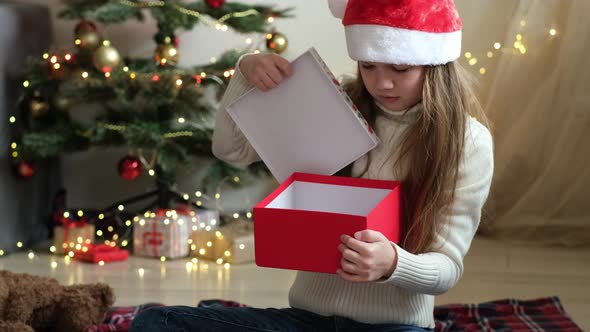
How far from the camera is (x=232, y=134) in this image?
1.54 meters

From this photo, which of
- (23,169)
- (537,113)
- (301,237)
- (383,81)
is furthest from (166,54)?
(301,237)

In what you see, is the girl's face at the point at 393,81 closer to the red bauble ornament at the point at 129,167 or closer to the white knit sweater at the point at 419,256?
the white knit sweater at the point at 419,256

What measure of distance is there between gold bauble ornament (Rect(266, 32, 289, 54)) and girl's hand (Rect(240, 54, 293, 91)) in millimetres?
1233

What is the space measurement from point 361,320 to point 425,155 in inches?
10.7

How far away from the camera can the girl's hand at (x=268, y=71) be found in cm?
142

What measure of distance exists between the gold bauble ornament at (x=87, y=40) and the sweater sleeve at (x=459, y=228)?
149 centimetres

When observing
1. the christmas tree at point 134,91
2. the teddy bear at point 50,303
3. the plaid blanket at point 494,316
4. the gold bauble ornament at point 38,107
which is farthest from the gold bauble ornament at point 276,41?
the teddy bear at point 50,303

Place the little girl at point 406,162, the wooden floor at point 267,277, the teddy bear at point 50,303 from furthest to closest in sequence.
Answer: the wooden floor at point 267,277
the teddy bear at point 50,303
the little girl at point 406,162

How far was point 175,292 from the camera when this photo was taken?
2.28 meters

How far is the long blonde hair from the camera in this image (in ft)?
4.52

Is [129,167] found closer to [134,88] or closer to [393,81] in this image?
[134,88]

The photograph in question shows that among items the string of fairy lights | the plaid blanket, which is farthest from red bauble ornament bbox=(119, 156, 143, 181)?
the string of fairy lights

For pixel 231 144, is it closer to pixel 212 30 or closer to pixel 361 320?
pixel 361 320

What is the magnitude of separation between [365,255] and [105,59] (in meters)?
1.56
